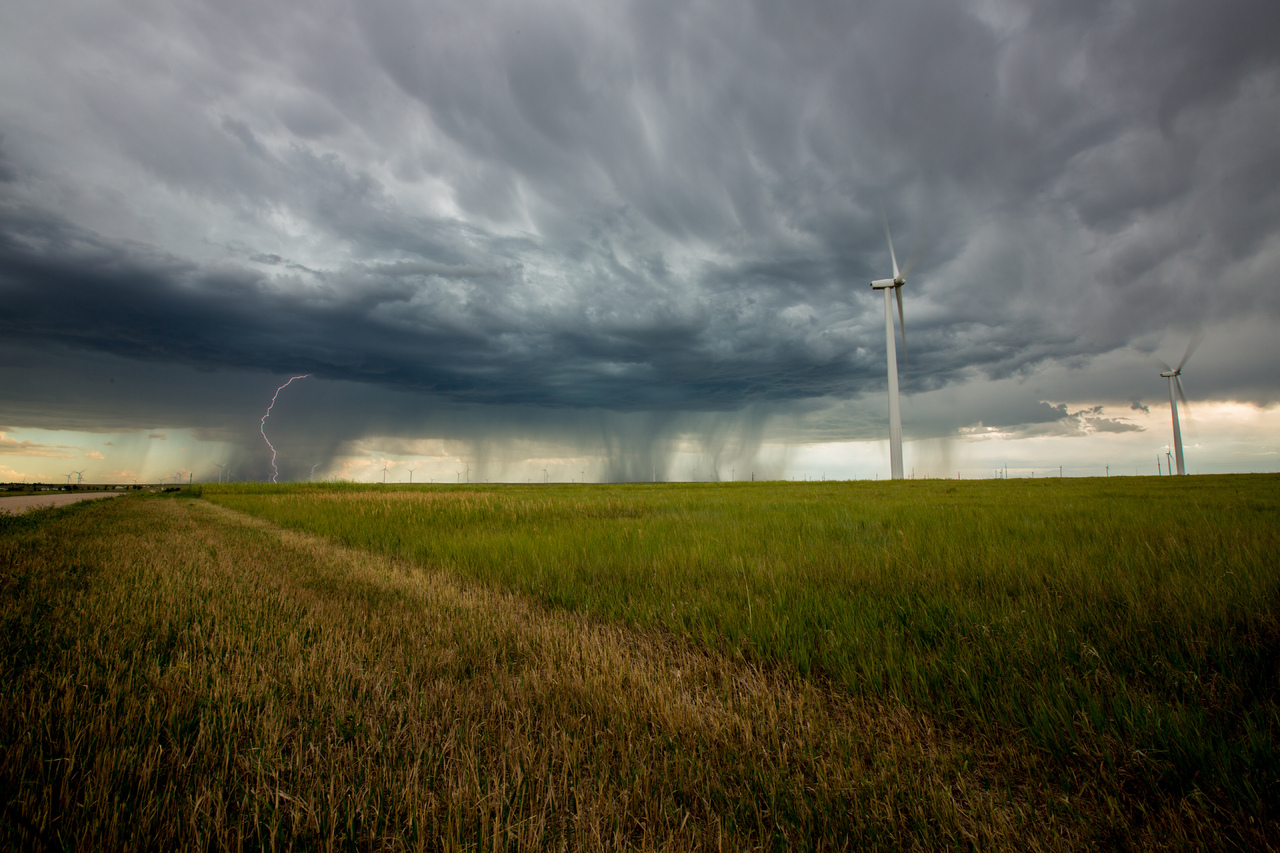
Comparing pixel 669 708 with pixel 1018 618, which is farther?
pixel 1018 618

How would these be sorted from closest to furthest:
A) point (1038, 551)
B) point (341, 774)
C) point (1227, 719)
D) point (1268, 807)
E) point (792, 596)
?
1. point (1268, 807)
2. point (341, 774)
3. point (1227, 719)
4. point (792, 596)
5. point (1038, 551)

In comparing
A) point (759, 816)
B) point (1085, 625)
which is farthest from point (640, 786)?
point (1085, 625)

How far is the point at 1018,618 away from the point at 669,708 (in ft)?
11.2

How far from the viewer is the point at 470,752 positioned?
2.76m

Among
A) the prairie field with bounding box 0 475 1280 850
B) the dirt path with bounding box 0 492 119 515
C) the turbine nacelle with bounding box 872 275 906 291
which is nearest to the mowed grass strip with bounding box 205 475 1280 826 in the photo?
the prairie field with bounding box 0 475 1280 850

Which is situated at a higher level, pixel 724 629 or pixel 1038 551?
pixel 1038 551

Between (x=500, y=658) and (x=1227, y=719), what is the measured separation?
488 cm

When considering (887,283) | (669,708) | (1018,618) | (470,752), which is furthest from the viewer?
(887,283)

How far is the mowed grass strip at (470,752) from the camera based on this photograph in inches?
86.4

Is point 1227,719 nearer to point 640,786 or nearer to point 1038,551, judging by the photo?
point 640,786

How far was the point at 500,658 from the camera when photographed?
4430 millimetres

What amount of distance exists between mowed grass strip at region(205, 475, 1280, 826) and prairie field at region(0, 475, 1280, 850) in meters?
0.03

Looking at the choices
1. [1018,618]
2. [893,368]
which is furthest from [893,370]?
[1018,618]

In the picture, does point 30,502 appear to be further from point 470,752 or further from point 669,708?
point 669,708
